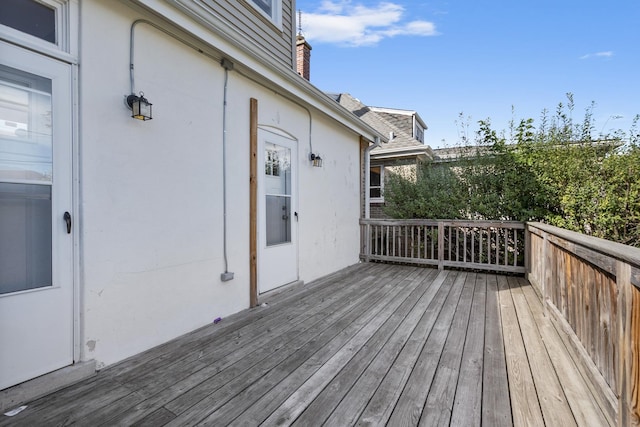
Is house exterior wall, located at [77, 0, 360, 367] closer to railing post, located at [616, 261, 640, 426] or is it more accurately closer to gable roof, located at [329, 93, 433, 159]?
railing post, located at [616, 261, 640, 426]

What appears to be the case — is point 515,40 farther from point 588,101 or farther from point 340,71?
point 340,71

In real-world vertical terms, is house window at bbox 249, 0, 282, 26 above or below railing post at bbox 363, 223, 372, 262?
above

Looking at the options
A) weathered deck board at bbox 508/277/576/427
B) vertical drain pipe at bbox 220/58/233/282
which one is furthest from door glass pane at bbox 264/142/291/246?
weathered deck board at bbox 508/277/576/427

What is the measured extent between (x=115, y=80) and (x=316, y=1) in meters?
5.59

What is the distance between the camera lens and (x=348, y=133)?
5832mm

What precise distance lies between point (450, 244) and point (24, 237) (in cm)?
543

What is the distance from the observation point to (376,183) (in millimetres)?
9469

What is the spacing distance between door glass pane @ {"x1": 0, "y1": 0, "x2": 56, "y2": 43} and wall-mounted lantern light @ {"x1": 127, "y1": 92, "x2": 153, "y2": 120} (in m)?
0.49

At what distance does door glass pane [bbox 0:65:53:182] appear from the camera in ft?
5.48

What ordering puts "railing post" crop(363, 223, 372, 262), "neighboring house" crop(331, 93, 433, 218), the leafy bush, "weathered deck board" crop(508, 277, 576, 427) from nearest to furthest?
"weathered deck board" crop(508, 277, 576, 427)
the leafy bush
"railing post" crop(363, 223, 372, 262)
"neighboring house" crop(331, 93, 433, 218)

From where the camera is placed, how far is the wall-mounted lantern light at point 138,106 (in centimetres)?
214

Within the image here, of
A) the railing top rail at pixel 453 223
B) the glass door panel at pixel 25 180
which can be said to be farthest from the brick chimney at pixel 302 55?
the glass door panel at pixel 25 180

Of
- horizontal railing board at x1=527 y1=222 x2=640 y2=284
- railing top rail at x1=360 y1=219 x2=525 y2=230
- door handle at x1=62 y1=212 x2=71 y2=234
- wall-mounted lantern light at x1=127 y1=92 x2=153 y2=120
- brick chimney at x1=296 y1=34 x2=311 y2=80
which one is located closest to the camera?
horizontal railing board at x1=527 y1=222 x2=640 y2=284

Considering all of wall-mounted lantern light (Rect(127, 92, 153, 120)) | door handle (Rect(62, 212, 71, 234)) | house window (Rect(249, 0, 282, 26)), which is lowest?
door handle (Rect(62, 212, 71, 234))
